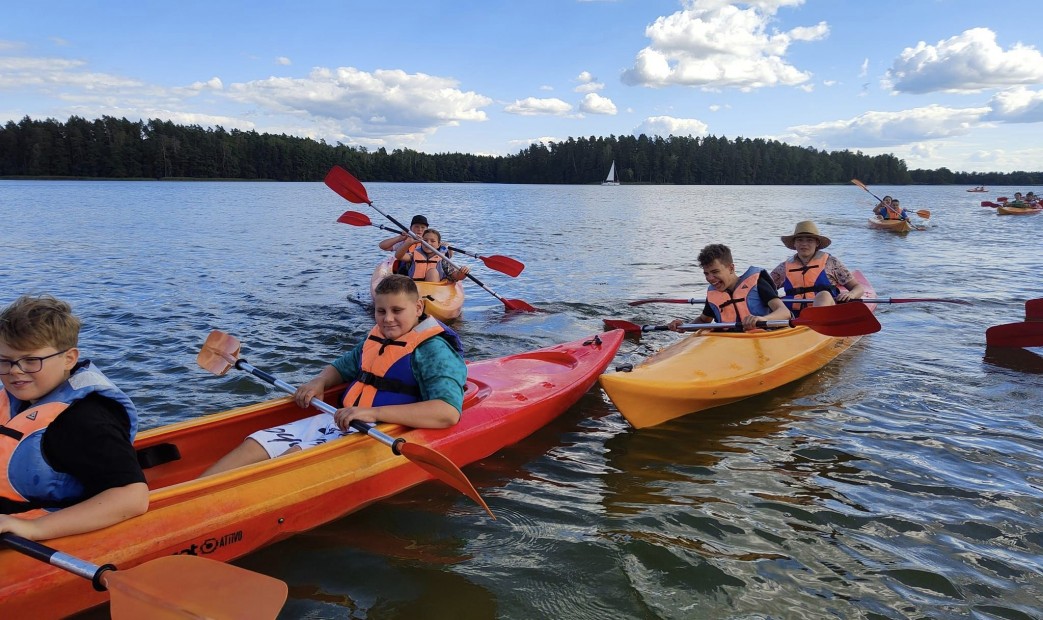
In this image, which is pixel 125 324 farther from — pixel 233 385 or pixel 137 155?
pixel 137 155

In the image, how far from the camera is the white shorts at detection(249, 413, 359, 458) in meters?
3.71

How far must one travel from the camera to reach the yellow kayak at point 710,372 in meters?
4.95

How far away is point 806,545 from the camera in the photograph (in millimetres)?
3609

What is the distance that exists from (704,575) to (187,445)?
2.94 m

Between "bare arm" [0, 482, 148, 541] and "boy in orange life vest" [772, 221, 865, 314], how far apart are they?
21.8ft

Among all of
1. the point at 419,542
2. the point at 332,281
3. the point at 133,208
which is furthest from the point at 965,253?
the point at 133,208

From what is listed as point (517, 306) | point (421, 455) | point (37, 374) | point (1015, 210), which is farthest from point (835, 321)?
point (1015, 210)

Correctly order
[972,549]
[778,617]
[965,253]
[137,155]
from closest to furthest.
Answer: [778,617] < [972,549] < [965,253] < [137,155]

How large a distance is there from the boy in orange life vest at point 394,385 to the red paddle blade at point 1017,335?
699cm

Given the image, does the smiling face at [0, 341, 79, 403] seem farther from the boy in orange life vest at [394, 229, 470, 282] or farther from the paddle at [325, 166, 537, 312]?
the paddle at [325, 166, 537, 312]

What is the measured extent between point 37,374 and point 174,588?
948 mm

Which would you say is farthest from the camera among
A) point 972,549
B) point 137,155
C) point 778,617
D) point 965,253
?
point 137,155

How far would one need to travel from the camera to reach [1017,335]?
7598 millimetres

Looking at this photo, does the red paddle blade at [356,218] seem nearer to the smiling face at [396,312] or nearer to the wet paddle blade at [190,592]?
the smiling face at [396,312]
